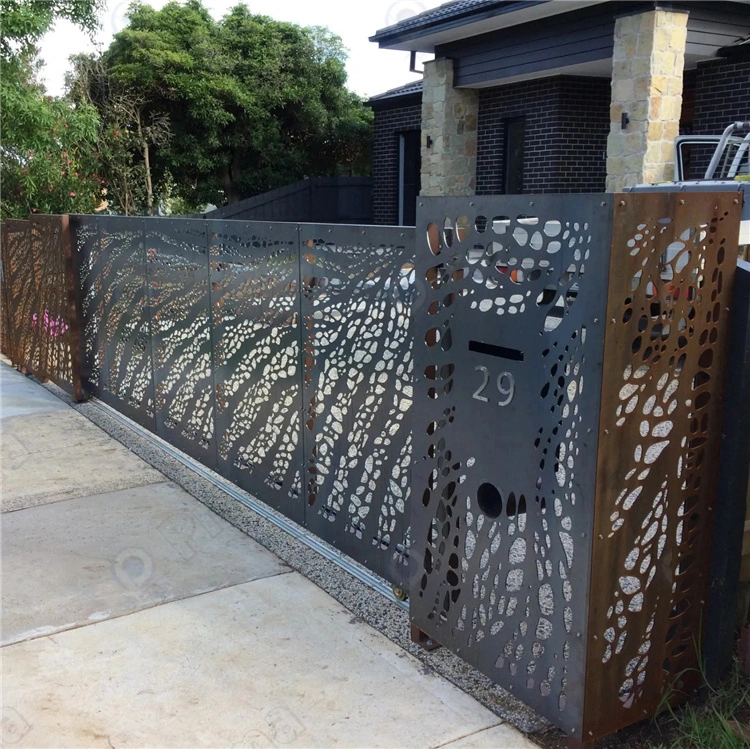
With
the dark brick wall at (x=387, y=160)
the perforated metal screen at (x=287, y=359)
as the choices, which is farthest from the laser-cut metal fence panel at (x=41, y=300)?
the dark brick wall at (x=387, y=160)

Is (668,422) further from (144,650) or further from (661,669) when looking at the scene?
(144,650)

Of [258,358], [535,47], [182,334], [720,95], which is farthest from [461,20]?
[258,358]

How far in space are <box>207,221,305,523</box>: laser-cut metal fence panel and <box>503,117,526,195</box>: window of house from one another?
11.1m

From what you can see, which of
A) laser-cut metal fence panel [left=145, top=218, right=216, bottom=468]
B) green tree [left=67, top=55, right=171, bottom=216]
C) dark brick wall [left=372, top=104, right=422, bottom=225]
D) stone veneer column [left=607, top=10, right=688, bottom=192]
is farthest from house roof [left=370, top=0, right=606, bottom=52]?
laser-cut metal fence panel [left=145, top=218, right=216, bottom=468]

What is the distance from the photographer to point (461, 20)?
40.3 ft

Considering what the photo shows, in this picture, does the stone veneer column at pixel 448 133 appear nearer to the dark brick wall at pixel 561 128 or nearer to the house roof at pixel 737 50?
the dark brick wall at pixel 561 128

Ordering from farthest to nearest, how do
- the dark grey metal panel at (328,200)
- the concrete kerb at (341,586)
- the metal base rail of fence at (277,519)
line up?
the dark grey metal panel at (328,200), the metal base rail of fence at (277,519), the concrete kerb at (341,586)

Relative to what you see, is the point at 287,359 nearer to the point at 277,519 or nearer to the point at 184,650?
the point at 277,519

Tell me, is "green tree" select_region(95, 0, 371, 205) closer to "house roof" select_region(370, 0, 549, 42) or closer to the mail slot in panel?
"house roof" select_region(370, 0, 549, 42)

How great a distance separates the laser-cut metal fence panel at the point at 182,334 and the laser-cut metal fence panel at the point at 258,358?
0.45 ft

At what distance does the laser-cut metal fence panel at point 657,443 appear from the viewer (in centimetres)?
220

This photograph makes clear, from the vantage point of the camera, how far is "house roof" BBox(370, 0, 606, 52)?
11289 millimetres

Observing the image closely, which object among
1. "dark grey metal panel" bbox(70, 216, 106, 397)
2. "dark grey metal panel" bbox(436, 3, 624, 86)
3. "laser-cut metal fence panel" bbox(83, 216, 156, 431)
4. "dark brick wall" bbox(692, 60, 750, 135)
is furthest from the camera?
"dark brick wall" bbox(692, 60, 750, 135)

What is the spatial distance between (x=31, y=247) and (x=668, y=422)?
6.49 meters
